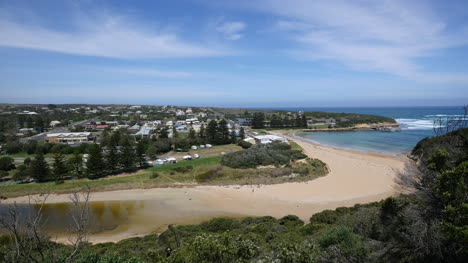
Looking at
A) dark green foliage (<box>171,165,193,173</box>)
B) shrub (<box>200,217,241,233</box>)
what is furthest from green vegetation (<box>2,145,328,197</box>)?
shrub (<box>200,217,241,233</box>)

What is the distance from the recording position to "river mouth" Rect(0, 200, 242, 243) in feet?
50.8

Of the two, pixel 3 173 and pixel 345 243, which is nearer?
pixel 345 243

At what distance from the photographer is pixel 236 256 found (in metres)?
5.70

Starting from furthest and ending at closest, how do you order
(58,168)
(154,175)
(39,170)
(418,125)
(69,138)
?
(418,125), (69,138), (154,175), (58,168), (39,170)

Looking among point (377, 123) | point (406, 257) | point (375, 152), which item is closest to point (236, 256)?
point (406, 257)

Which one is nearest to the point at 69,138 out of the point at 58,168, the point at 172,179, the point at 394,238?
the point at 58,168

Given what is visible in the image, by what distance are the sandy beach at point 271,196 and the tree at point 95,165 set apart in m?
3.87

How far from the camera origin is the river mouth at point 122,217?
610 inches

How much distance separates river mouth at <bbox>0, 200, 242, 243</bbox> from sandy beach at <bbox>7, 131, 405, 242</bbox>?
146 millimetres

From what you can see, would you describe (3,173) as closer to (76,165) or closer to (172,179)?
(76,165)

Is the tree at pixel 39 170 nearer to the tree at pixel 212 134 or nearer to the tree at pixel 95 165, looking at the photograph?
the tree at pixel 95 165

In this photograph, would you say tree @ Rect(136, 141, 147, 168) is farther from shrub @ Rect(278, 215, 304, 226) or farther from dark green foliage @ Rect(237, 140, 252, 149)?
shrub @ Rect(278, 215, 304, 226)

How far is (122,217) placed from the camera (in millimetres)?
17734

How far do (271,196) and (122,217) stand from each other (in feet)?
39.2
